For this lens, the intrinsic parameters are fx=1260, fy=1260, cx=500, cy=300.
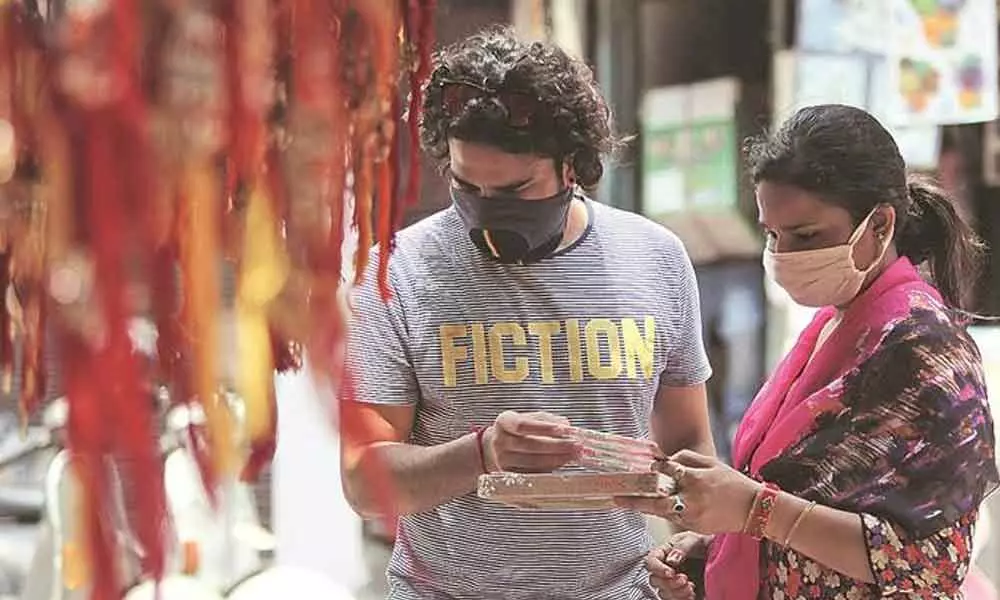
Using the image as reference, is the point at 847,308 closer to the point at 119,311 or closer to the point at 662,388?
the point at 662,388

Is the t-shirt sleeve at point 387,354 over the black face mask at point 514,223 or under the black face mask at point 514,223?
under

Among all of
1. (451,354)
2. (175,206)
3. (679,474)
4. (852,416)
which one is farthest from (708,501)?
(175,206)

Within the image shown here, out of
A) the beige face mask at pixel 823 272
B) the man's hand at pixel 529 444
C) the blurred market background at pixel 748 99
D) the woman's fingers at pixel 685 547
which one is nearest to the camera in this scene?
the man's hand at pixel 529 444

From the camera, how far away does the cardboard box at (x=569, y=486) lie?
3.80 ft

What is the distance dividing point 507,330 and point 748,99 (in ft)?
5.53

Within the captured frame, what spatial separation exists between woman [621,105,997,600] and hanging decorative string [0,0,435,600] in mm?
648

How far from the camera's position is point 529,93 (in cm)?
124

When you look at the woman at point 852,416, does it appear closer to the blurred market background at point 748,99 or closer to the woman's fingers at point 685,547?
the woman's fingers at point 685,547

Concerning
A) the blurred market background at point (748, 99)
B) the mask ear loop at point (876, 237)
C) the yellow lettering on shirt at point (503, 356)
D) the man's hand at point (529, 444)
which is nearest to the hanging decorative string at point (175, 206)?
the man's hand at point (529, 444)

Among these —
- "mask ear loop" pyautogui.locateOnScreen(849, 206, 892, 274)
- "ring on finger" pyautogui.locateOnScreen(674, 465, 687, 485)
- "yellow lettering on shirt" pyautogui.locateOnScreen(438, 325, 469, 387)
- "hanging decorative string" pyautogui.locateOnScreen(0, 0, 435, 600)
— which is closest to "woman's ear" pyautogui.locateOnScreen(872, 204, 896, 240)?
"mask ear loop" pyautogui.locateOnScreen(849, 206, 892, 274)

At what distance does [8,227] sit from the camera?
601 millimetres

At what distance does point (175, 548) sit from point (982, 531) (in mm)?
2019

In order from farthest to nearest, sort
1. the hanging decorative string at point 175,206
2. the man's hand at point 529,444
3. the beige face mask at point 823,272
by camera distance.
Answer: the beige face mask at point 823,272 → the man's hand at point 529,444 → the hanging decorative string at point 175,206

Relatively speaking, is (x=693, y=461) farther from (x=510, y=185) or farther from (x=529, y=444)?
(x=510, y=185)
